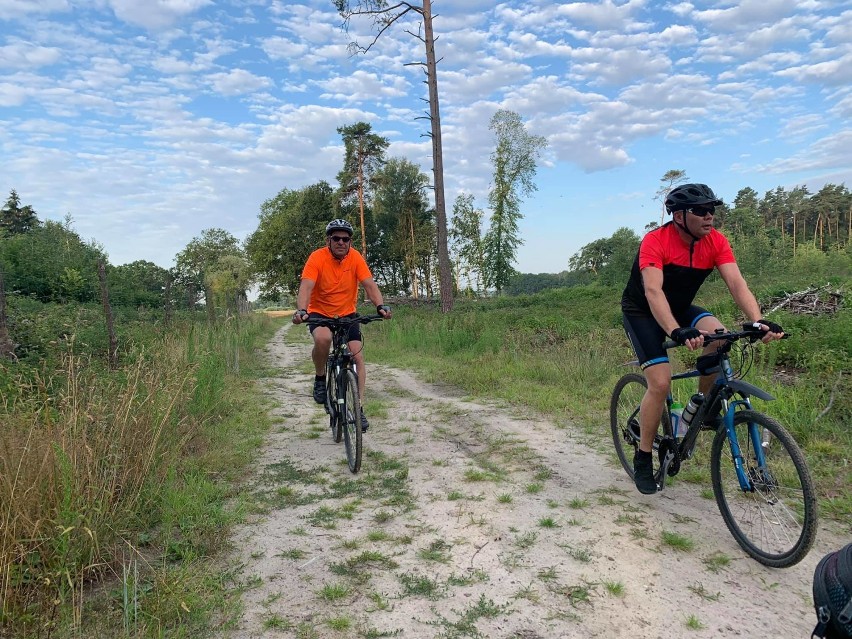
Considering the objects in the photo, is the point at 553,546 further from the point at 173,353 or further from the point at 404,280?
the point at 404,280

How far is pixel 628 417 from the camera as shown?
13.9 ft

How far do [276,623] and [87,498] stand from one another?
1257 millimetres

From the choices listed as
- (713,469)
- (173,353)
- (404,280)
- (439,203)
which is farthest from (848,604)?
(404,280)

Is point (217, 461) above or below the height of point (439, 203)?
below

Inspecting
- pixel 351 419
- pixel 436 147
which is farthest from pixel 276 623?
pixel 436 147

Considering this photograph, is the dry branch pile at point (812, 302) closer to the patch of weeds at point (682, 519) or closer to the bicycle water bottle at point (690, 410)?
the bicycle water bottle at point (690, 410)

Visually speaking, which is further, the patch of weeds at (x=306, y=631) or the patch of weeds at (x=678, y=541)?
the patch of weeds at (x=678, y=541)

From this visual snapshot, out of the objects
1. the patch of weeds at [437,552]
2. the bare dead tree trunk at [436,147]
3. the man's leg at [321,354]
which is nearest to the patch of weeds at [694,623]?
the patch of weeds at [437,552]

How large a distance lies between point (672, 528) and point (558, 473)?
3.70ft

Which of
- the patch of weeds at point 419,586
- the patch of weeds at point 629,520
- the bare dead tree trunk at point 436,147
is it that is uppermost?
the bare dead tree trunk at point 436,147

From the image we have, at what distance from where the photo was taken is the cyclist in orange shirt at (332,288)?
5.27 meters

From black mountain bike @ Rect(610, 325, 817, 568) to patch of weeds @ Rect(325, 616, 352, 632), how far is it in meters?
2.30

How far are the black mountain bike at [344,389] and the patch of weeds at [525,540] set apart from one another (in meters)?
1.72

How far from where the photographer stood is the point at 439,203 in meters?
16.4
